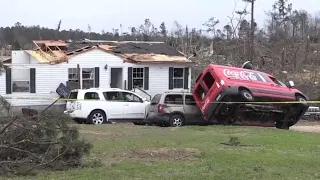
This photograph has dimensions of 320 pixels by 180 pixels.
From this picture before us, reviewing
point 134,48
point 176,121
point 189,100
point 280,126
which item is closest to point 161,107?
point 176,121

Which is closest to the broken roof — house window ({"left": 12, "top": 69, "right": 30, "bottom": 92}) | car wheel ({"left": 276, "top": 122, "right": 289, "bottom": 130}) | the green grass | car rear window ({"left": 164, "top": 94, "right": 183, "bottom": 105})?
house window ({"left": 12, "top": 69, "right": 30, "bottom": 92})

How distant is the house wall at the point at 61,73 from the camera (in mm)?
26375

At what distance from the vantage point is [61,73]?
27047 millimetres

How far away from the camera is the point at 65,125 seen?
851cm

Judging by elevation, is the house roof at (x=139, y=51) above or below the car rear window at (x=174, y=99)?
above

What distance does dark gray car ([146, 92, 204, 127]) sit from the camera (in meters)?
19.8

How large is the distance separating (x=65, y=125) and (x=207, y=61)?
33.4 metres

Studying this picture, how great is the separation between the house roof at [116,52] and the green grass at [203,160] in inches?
565

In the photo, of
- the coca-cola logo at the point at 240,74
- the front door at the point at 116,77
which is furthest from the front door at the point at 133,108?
the front door at the point at 116,77

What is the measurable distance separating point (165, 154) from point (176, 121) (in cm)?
990

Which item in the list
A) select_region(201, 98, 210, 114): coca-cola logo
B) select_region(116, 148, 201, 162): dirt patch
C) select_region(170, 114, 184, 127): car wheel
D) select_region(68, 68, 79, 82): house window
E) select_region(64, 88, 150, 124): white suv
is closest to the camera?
select_region(116, 148, 201, 162): dirt patch

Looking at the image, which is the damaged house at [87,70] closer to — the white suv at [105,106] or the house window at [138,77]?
the house window at [138,77]

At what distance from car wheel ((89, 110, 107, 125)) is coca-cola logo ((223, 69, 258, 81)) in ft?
17.4

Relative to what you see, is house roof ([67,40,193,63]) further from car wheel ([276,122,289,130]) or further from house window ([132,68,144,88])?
car wheel ([276,122,289,130])
